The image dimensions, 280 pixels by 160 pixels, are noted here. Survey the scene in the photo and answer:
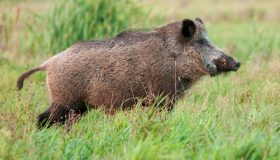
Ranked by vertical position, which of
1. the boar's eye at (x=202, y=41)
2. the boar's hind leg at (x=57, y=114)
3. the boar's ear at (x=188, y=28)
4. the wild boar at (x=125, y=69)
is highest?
the boar's ear at (x=188, y=28)

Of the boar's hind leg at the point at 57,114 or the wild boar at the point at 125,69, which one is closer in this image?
the boar's hind leg at the point at 57,114

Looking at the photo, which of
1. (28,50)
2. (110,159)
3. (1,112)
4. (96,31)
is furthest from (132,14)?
(110,159)

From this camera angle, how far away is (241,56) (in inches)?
420

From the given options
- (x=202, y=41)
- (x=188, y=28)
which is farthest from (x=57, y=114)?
(x=202, y=41)

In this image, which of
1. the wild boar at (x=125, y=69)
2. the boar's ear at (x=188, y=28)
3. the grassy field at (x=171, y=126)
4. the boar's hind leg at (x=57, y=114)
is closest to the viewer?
the grassy field at (x=171, y=126)

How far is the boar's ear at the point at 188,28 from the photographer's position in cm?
651

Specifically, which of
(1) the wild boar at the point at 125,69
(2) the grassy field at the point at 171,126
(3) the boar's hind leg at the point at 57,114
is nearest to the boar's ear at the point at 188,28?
(1) the wild boar at the point at 125,69

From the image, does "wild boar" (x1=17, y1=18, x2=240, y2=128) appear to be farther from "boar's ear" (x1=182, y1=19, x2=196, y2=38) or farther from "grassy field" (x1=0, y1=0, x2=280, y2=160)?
"grassy field" (x1=0, y1=0, x2=280, y2=160)

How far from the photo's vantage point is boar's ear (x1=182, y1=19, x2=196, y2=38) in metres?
6.51

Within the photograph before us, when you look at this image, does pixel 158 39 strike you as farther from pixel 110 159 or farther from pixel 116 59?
pixel 110 159

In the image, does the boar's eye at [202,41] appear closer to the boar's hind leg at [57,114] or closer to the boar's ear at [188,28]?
the boar's ear at [188,28]

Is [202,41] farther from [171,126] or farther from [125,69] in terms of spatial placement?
[171,126]

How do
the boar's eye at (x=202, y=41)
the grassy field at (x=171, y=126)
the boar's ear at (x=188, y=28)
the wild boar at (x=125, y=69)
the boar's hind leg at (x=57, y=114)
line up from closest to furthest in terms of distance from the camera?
1. the grassy field at (x=171, y=126)
2. the boar's hind leg at (x=57, y=114)
3. the wild boar at (x=125, y=69)
4. the boar's ear at (x=188, y=28)
5. the boar's eye at (x=202, y=41)

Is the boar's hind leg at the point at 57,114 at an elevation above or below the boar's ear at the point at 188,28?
below
